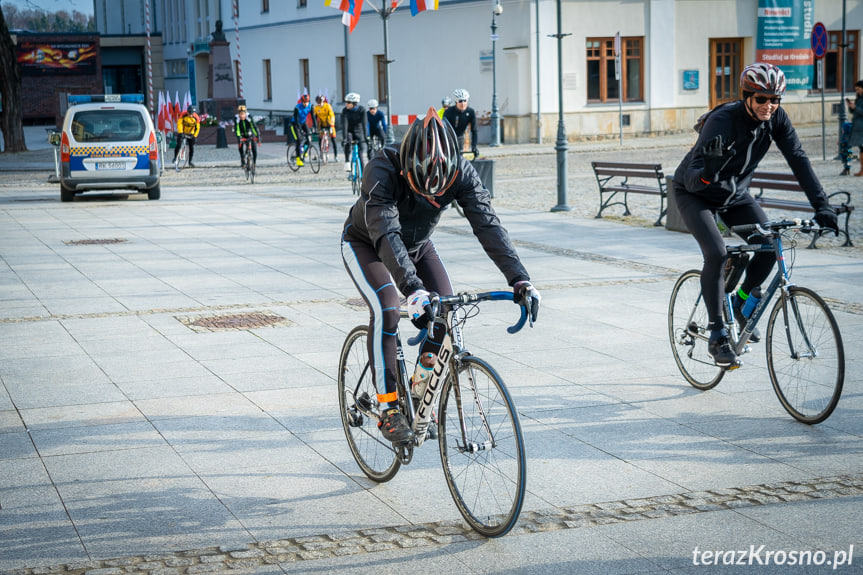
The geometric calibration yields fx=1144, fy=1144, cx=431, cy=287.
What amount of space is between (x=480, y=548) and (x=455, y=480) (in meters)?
0.35

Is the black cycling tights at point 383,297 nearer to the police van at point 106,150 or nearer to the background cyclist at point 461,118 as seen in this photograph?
the background cyclist at point 461,118

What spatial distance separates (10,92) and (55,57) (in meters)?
34.5

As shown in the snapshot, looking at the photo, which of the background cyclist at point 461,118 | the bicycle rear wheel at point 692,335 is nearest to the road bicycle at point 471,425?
the bicycle rear wheel at point 692,335

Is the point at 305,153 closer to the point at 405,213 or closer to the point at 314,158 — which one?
the point at 314,158

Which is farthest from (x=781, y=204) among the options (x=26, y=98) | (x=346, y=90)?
(x=26, y=98)

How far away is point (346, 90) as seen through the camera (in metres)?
50.3

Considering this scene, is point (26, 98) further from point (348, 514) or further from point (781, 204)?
point (348, 514)

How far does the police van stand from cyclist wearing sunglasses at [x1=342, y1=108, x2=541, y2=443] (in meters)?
16.8

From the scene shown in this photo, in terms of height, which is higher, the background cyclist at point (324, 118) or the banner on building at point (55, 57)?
the banner on building at point (55, 57)

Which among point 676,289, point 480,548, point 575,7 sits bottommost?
point 480,548

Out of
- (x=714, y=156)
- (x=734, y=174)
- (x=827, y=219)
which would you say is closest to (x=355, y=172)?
(x=734, y=174)

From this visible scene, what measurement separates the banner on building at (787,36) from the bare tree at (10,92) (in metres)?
26.5

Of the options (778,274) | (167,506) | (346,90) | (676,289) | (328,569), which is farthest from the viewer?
(346,90)

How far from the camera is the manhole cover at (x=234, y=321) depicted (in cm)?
925
